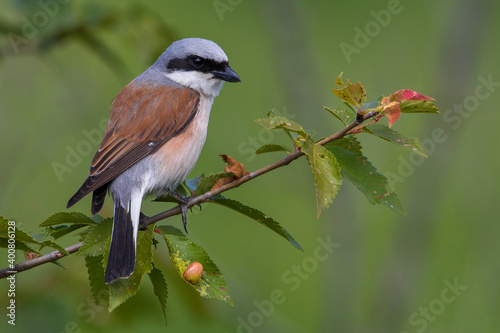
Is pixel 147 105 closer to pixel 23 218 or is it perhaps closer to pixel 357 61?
pixel 23 218

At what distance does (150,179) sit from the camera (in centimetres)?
328

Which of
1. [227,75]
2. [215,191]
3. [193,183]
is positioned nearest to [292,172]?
[227,75]

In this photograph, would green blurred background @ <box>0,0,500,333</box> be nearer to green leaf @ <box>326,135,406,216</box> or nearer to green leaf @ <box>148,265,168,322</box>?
green leaf @ <box>148,265,168,322</box>

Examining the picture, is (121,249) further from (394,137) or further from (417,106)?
(417,106)

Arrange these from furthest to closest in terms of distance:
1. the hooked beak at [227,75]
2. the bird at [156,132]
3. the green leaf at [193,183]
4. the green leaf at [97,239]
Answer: the hooked beak at [227,75] → the bird at [156,132] → the green leaf at [193,183] → the green leaf at [97,239]

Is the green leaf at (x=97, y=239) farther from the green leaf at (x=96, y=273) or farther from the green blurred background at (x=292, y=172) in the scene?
the green blurred background at (x=292, y=172)

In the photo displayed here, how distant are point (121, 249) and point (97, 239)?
156mm

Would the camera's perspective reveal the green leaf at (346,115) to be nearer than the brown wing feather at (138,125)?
Yes

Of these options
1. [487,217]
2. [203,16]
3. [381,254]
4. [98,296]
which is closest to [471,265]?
[487,217]

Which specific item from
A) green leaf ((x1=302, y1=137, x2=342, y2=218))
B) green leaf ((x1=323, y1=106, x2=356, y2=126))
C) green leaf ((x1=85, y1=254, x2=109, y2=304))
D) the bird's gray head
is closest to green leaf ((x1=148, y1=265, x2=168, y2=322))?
green leaf ((x1=85, y1=254, x2=109, y2=304))

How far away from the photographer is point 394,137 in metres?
2.26

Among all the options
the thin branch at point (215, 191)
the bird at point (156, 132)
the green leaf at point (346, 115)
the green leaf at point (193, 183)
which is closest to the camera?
the thin branch at point (215, 191)

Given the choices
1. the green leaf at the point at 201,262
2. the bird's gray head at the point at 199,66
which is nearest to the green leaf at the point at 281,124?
the green leaf at the point at 201,262

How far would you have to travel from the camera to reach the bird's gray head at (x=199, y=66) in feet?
12.1
